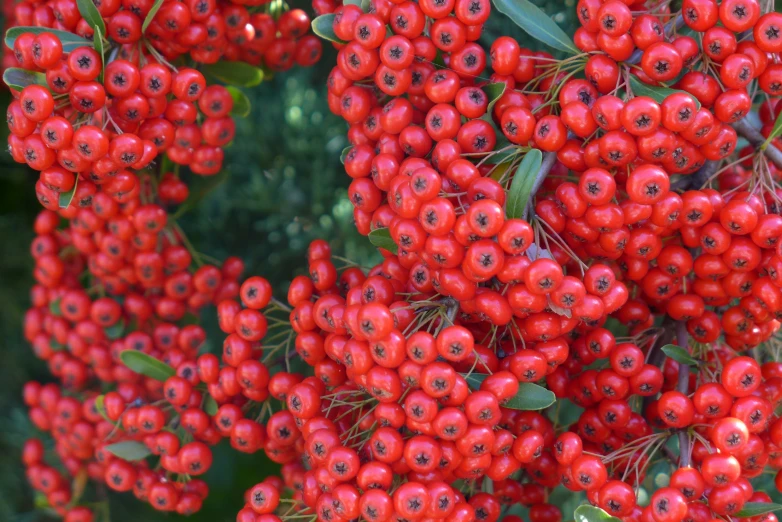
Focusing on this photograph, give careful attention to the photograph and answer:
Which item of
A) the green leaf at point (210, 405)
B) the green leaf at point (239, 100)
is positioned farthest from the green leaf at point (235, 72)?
the green leaf at point (210, 405)

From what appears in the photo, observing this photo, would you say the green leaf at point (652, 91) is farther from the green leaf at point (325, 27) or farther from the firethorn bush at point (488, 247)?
the green leaf at point (325, 27)

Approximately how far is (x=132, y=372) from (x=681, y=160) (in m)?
1.51

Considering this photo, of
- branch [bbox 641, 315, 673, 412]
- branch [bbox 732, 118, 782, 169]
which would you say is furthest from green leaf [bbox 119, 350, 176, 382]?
branch [bbox 732, 118, 782, 169]

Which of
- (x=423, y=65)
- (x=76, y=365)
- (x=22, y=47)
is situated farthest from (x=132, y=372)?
(x=423, y=65)

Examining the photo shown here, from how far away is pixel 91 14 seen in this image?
1.57 meters

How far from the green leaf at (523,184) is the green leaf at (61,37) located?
0.94 meters

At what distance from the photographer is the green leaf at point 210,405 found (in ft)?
6.05

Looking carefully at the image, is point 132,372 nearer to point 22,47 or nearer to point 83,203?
point 83,203

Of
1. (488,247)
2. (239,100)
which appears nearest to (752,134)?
(488,247)

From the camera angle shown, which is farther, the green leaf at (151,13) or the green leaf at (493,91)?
the green leaf at (151,13)

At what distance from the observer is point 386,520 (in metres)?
1.40

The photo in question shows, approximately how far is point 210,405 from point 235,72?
0.86 meters

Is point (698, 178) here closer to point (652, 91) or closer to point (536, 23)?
point (652, 91)

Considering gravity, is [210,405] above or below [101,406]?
above
